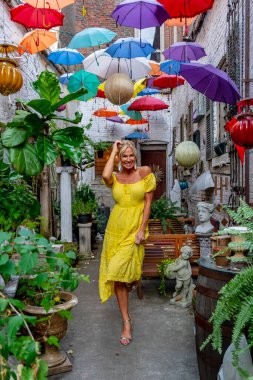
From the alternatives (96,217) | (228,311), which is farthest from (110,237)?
(96,217)

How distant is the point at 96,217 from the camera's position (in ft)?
31.7

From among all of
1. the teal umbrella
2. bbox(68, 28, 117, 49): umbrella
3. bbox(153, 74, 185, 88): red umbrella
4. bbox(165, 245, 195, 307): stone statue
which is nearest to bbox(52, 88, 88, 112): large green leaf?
bbox(165, 245, 195, 307): stone statue

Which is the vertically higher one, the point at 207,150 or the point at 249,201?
the point at 207,150

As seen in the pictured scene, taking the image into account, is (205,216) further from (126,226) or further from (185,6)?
(185,6)

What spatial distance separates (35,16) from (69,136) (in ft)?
14.5

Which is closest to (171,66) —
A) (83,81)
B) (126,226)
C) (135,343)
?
(83,81)

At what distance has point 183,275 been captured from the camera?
4617 mm

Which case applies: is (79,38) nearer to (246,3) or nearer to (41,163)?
(246,3)

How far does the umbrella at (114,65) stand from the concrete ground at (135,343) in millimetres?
4407

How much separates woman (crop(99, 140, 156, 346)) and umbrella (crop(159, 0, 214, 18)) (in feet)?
7.75

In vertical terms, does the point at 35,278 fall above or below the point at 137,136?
below

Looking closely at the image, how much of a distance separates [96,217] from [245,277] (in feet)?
25.3

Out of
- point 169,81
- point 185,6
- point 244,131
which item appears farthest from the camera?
point 169,81

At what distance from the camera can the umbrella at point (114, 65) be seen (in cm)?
762
